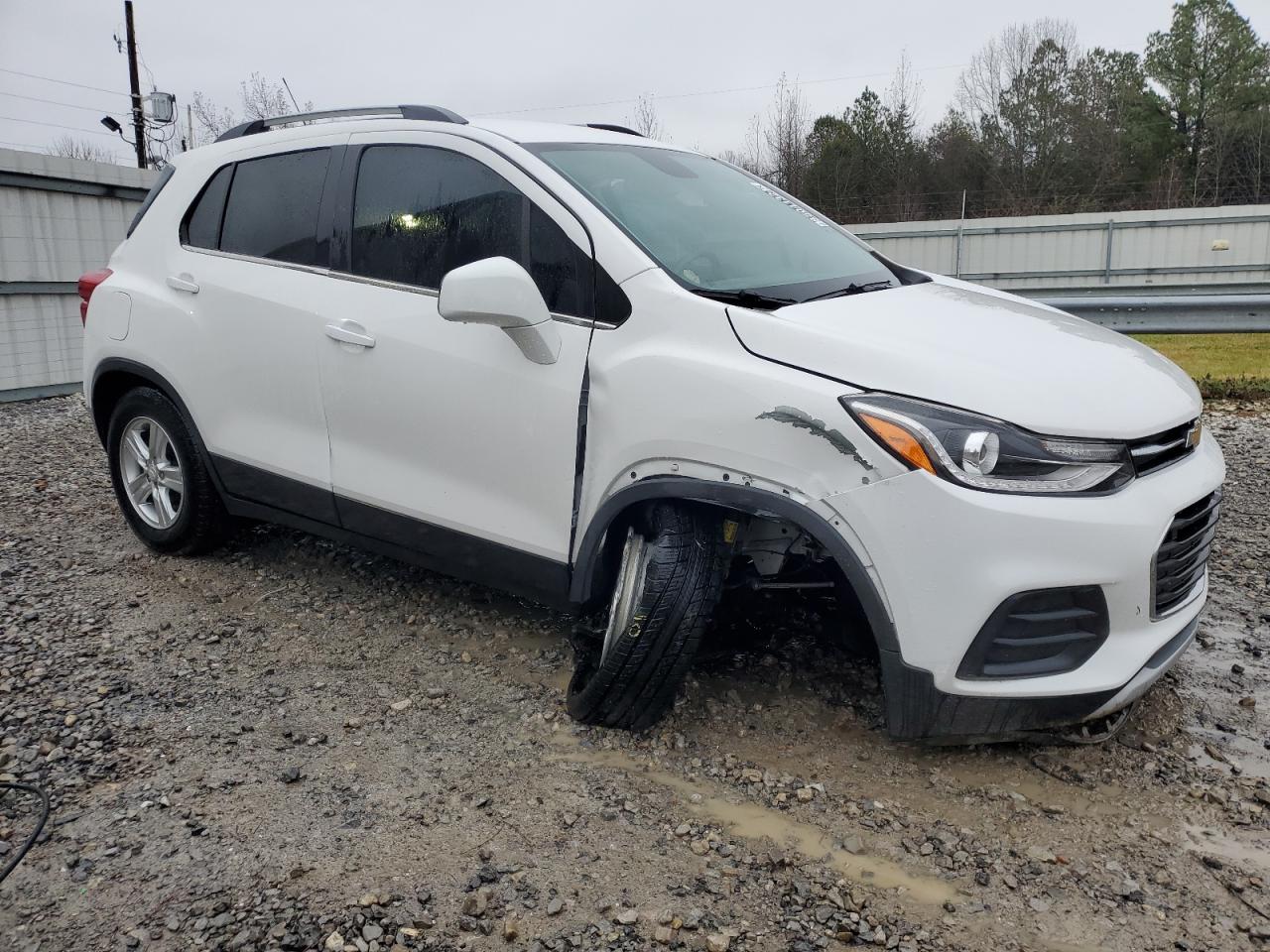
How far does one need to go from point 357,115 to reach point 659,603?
2.27m

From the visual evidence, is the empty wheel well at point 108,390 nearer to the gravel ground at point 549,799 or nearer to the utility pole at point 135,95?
the gravel ground at point 549,799

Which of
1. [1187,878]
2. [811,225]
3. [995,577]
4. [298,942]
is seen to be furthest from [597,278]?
[1187,878]

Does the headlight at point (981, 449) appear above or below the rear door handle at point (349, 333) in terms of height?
below

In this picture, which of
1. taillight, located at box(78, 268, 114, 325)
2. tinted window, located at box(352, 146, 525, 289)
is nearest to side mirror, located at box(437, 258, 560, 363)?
tinted window, located at box(352, 146, 525, 289)

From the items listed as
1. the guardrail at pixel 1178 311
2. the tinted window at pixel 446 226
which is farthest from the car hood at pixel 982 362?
the guardrail at pixel 1178 311

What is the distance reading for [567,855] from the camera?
8.27 feet

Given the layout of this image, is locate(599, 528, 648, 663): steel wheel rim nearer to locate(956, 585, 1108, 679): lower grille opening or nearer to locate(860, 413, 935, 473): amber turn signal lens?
locate(860, 413, 935, 473): amber turn signal lens

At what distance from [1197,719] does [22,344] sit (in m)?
9.61

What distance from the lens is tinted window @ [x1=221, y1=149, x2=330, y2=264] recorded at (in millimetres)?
3775

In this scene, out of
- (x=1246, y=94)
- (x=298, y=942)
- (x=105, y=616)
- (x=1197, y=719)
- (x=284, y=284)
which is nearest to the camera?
(x=298, y=942)

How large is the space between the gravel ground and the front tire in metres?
0.43

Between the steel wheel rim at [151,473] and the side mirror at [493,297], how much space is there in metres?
2.02

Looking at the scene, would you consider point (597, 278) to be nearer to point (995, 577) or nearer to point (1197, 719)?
point (995, 577)

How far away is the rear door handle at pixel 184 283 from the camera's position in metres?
4.07
